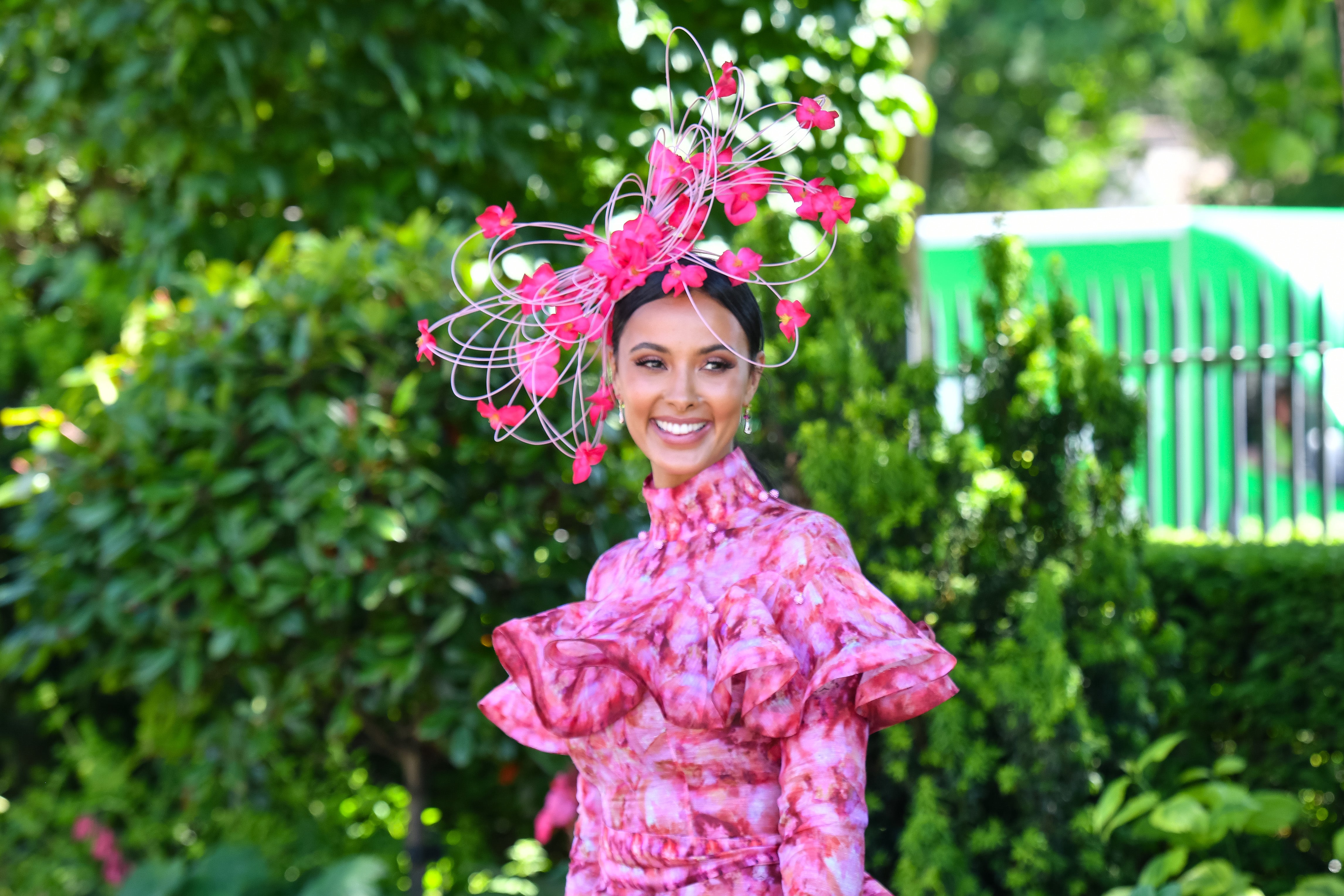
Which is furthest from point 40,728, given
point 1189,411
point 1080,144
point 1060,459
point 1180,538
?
point 1080,144

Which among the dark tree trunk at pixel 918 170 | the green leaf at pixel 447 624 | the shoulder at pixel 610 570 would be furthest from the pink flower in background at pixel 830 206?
the dark tree trunk at pixel 918 170

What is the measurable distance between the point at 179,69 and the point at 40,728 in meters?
2.61

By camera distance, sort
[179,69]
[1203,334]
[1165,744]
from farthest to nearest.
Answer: [1203,334]
[179,69]
[1165,744]

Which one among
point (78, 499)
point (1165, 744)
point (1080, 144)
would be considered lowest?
point (1165, 744)

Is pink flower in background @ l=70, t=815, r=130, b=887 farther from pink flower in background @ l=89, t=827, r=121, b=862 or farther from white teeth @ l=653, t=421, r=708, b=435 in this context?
white teeth @ l=653, t=421, r=708, b=435

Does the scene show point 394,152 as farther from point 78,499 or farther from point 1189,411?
point 1189,411

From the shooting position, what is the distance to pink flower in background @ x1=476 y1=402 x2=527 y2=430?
192cm

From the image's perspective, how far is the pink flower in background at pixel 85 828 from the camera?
4.04 meters

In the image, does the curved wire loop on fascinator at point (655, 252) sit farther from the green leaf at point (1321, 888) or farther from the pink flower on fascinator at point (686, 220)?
the green leaf at point (1321, 888)

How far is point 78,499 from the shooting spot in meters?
3.66

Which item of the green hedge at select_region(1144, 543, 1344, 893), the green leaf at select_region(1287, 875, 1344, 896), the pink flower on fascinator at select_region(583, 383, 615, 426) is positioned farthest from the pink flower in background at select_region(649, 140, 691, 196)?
the green hedge at select_region(1144, 543, 1344, 893)

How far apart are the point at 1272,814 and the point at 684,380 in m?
1.83

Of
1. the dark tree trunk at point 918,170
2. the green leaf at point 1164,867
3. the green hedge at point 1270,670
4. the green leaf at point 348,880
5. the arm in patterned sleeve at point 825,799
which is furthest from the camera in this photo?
the dark tree trunk at point 918,170

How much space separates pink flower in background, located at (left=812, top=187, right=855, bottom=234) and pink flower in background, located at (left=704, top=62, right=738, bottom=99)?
0.20 metres
